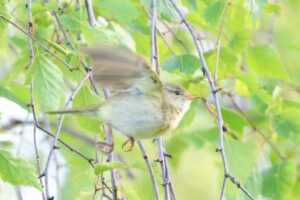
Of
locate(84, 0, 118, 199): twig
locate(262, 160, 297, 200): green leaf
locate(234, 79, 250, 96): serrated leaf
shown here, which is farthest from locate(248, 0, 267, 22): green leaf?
locate(262, 160, 297, 200): green leaf

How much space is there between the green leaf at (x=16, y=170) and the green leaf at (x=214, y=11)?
43.6 inches

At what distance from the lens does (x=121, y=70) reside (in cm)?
312

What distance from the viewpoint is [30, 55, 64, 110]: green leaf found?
10.3 feet

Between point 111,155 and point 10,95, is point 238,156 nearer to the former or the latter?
point 111,155

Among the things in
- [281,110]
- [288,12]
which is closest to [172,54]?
[281,110]

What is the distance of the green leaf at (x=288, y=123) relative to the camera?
12.9 feet

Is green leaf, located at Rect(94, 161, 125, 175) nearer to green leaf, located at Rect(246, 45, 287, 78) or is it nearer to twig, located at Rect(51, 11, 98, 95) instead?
twig, located at Rect(51, 11, 98, 95)

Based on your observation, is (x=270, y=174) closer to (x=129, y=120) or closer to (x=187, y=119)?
(x=187, y=119)

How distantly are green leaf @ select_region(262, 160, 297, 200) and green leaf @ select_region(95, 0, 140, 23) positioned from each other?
0.88 metres

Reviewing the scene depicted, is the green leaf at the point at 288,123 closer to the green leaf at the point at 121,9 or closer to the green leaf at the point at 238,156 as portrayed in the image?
the green leaf at the point at 238,156

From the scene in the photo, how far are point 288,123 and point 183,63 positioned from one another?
51 cm

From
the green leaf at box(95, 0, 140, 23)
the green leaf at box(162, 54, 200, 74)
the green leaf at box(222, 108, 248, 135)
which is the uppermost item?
the green leaf at box(95, 0, 140, 23)

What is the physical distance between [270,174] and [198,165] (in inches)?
151

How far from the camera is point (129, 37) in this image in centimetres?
388
